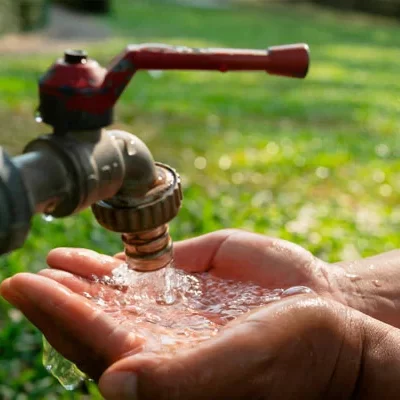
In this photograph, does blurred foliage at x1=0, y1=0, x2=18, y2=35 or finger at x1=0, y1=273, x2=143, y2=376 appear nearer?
finger at x1=0, y1=273, x2=143, y2=376

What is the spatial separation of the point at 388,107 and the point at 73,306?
514 centimetres

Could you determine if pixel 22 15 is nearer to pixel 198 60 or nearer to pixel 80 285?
pixel 80 285

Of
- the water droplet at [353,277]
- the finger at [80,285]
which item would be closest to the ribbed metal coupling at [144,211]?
the finger at [80,285]

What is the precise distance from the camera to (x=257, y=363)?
116 centimetres

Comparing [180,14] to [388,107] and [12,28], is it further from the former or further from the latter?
[388,107]

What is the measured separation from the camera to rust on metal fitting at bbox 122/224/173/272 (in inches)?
52.2

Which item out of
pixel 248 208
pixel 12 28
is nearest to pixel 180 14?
pixel 12 28

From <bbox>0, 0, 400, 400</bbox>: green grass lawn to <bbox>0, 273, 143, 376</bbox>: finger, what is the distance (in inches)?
30.2

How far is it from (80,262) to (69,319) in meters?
0.37

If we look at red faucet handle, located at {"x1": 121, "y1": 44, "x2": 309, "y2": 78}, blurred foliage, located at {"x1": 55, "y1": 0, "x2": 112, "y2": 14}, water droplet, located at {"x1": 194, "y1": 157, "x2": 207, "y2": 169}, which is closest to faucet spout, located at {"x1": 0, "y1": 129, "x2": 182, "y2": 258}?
red faucet handle, located at {"x1": 121, "y1": 44, "x2": 309, "y2": 78}

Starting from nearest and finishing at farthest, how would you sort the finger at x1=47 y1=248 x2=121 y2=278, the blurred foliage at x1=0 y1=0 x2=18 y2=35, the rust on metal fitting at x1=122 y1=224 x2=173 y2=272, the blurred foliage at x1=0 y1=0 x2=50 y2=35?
the rust on metal fitting at x1=122 y1=224 x2=173 y2=272 → the finger at x1=47 y1=248 x2=121 y2=278 → the blurred foliage at x1=0 y1=0 x2=18 y2=35 → the blurred foliage at x1=0 y1=0 x2=50 y2=35

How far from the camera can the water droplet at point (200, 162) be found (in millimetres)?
4020

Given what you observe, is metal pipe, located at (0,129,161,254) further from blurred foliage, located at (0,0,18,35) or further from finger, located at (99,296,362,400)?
blurred foliage, located at (0,0,18,35)

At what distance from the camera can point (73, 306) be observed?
1.24 metres
